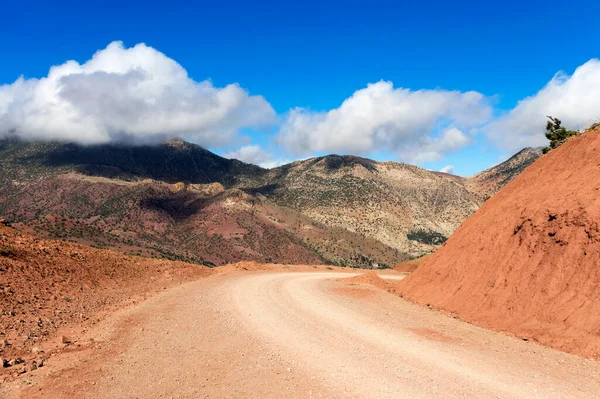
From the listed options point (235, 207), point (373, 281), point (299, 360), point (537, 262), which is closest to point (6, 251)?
point (299, 360)

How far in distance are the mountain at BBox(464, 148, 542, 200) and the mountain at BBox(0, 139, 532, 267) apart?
41.1 m

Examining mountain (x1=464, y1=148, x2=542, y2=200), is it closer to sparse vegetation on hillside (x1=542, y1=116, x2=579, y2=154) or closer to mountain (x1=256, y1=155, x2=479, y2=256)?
mountain (x1=256, y1=155, x2=479, y2=256)

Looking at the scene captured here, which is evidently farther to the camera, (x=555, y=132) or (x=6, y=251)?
(x=555, y=132)

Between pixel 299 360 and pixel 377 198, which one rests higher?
pixel 377 198

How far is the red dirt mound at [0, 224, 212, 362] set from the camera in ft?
36.2

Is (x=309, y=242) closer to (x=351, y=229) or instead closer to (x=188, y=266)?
(x=351, y=229)

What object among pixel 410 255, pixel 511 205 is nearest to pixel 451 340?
pixel 511 205

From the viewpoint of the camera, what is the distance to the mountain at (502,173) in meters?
162

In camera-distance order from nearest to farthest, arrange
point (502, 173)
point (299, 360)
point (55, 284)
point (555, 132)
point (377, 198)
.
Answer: point (299, 360)
point (55, 284)
point (555, 132)
point (377, 198)
point (502, 173)

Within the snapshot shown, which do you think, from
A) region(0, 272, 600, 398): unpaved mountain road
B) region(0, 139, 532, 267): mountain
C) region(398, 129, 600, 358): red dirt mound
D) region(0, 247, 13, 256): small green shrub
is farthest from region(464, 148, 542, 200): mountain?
region(0, 247, 13, 256): small green shrub

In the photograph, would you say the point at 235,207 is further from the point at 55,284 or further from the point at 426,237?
the point at 55,284

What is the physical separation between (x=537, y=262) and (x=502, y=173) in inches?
7510

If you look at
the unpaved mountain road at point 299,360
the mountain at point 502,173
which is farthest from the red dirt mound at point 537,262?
the mountain at point 502,173

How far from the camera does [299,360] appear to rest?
30.2ft
